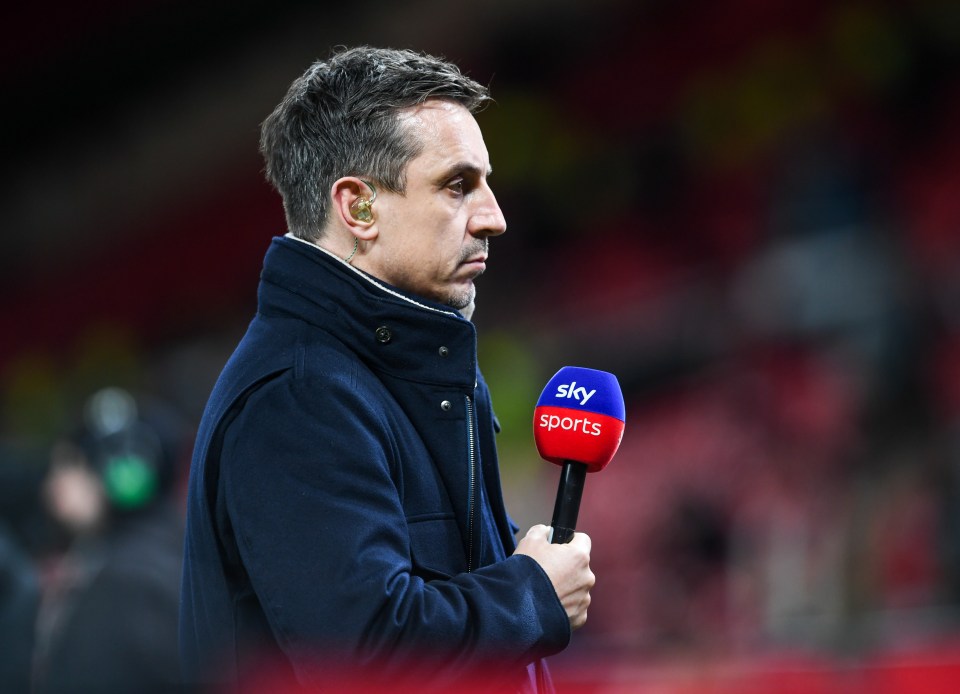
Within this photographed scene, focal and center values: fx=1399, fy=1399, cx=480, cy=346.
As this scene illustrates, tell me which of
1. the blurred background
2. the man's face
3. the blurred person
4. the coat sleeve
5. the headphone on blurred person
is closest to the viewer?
the coat sleeve

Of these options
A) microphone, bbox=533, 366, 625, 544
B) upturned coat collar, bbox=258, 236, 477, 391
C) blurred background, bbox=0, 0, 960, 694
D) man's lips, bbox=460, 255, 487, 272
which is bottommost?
microphone, bbox=533, 366, 625, 544

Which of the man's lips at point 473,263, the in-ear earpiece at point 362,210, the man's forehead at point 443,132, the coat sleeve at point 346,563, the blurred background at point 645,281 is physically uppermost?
the blurred background at point 645,281

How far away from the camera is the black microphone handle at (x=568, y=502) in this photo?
2.03 meters

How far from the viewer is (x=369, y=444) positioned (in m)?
1.92

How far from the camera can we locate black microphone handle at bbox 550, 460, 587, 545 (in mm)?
2033

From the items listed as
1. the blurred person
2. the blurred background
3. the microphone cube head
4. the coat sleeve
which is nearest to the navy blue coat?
the coat sleeve

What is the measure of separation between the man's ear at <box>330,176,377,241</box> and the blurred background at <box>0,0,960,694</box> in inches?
64.6

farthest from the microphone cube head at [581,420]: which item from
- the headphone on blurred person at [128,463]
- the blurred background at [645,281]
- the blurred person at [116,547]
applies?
the headphone on blurred person at [128,463]

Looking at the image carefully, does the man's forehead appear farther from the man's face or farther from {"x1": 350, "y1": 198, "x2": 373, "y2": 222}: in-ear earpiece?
{"x1": 350, "y1": 198, "x2": 373, "y2": 222}: in-ear earpiece

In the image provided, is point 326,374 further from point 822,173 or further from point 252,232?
point 252,232

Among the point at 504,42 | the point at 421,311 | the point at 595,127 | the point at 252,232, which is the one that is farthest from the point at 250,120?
the point at 421,311

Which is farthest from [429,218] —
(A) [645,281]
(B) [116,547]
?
(A) [645,281]

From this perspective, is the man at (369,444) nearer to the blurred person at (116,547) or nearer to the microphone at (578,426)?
the microphone at (578,426)

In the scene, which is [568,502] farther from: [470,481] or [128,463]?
[128,463]
